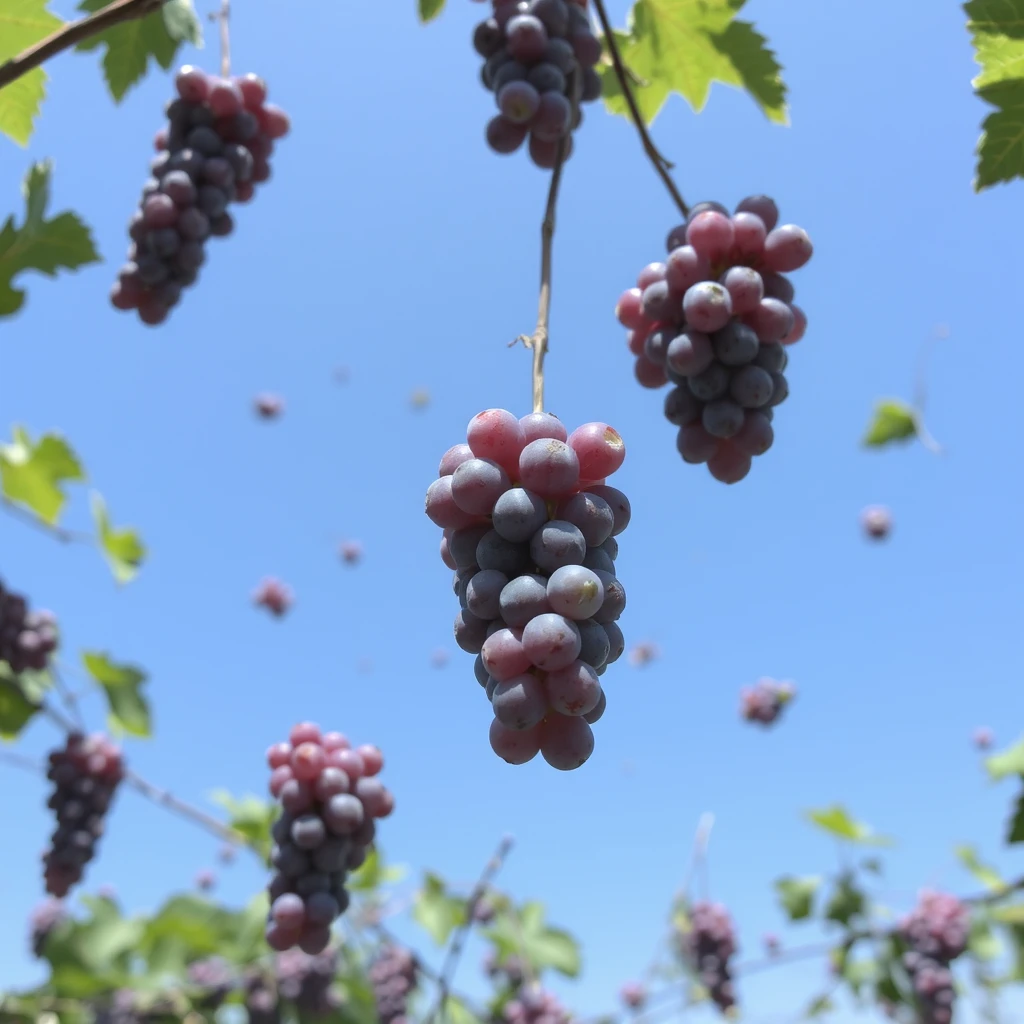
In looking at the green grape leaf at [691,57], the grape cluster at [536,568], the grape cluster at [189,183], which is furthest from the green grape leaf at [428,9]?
the grape cluster at [536,568]

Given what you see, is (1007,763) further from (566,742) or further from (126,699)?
(126,699)

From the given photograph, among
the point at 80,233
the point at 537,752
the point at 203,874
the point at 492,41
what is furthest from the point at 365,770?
the point at 203,874

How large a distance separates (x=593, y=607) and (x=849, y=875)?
5.94m

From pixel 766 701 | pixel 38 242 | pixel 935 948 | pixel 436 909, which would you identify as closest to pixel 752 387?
pixel 38 242

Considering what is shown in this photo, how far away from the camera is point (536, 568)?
1.19m

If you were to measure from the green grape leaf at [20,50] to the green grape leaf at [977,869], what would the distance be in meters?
7.13

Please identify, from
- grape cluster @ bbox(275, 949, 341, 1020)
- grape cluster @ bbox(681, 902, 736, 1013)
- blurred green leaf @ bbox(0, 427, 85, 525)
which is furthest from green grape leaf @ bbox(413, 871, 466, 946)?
blurred green leaf @ bbox(0, 427, 85, 525)

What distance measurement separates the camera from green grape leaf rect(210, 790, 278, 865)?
5.12 m

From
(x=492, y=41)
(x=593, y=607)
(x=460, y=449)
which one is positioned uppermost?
(x=492, y=41)

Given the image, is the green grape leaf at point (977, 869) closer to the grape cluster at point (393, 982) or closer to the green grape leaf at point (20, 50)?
the grape cluster at point (393, 982)

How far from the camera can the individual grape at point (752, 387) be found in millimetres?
1701

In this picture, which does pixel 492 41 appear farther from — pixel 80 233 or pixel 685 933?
pixel 685 933

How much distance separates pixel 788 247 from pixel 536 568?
1060mm

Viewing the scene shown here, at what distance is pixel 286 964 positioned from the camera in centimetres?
461
